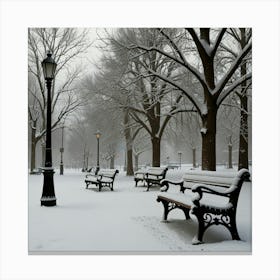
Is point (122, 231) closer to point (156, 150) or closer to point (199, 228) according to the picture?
point (199, 228)

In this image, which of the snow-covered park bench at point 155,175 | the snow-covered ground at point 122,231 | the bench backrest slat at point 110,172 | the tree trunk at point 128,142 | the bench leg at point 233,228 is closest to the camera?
the bench leg at point 233,228

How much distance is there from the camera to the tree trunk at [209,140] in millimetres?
7582

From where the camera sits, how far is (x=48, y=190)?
658cm

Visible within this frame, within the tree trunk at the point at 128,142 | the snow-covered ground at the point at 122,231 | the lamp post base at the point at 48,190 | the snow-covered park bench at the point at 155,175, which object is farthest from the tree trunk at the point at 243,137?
the tree trunk at the point at 128,142

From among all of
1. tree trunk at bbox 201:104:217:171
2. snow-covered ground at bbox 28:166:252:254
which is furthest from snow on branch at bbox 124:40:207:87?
snow-covered ground at bbox 28:166:252:254

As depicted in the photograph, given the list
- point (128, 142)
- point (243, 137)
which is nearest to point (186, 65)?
point (243, 137)

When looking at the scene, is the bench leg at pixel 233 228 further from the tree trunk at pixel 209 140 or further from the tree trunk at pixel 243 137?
the tree trunk at pixel 209 140

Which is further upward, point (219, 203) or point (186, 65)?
point (186, 65)

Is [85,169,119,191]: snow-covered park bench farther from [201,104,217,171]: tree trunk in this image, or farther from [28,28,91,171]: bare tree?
[201,104,217,171]: tree trunk

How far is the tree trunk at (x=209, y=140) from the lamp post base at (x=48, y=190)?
365 centimetres

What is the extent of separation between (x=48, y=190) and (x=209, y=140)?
4.06 m
